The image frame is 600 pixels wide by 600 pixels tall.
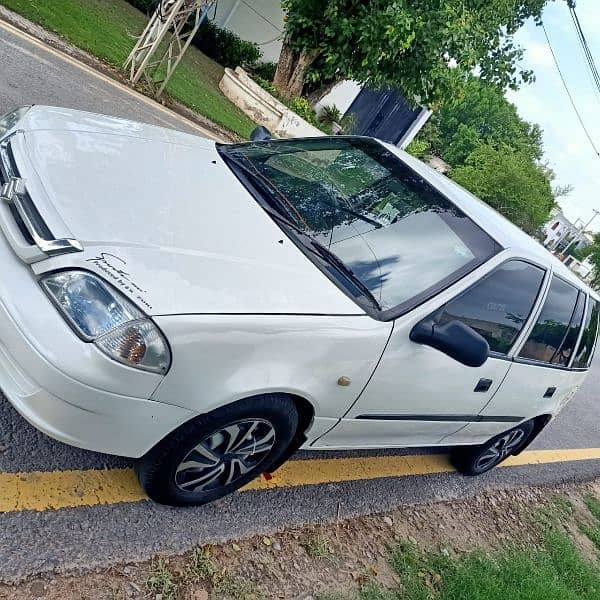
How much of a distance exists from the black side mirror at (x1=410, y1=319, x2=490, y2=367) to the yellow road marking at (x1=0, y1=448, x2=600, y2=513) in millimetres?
1125

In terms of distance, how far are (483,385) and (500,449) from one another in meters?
1.26

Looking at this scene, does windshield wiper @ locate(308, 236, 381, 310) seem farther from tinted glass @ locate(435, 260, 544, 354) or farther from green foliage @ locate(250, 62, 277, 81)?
green foliage @ locate(250, 62, 277, 81)

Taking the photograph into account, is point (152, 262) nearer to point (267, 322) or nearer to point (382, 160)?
point (267, 322)

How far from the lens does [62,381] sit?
1.96 metres

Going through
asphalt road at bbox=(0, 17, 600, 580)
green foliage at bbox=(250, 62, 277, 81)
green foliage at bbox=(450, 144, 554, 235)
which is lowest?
asphalt road at bbox=(0, 17, 600, 580)

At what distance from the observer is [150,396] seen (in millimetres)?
2057

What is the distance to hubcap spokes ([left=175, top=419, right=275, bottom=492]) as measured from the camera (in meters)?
2.38

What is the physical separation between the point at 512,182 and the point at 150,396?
31.2m

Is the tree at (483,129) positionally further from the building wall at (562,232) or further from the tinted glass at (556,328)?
the tinted glass at (556,328)

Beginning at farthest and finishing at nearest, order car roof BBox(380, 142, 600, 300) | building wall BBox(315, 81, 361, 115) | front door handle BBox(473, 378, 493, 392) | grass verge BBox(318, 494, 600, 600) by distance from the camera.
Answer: building wall BBox(315, 81, 361, 115) < car roof BBox(380, 142, 600, 300) < front door handle BBox(473, 378, 493, 392) < grass verge BBox(318, 494, 600, 600)

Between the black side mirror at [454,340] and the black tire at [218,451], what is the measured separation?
0.68m

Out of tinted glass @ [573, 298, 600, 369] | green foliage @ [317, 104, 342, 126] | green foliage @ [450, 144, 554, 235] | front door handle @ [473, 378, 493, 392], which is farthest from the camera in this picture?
green foliage @ [450, 144, 554, 235]

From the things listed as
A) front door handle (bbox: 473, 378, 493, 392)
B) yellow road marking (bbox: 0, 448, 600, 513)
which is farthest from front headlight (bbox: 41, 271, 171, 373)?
front door handle (bbox: 473, 378, 493, 392)

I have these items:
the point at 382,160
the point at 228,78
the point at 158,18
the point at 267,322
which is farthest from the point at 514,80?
the point at 267,322
